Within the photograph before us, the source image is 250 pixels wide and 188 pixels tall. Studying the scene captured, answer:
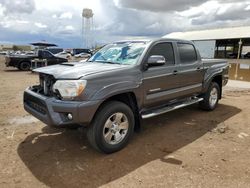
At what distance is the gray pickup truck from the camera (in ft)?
12.0

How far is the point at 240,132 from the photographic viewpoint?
5293 mm

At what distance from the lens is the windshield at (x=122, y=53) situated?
466 cm

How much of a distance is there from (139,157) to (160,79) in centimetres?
156

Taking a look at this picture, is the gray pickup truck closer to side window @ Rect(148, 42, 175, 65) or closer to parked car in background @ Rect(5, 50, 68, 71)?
side window @ Rect(148, 42, 175, 65)

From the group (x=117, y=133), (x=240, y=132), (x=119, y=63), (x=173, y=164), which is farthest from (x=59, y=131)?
(x=240, y=132)

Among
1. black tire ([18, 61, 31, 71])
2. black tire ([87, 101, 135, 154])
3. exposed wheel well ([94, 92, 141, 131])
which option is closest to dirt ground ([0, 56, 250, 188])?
black tire ([87, 101, 135, 154])

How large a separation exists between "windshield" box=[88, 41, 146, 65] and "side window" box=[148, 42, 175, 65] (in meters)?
0.26

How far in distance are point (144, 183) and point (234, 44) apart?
30056 millimetres

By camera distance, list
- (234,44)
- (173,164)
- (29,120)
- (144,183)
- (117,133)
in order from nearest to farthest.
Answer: (144,183), (173,164), (117,133), (29,120), (234,44)

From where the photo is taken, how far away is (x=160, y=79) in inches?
190

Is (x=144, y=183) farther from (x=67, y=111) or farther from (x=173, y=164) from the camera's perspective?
(x=67, y=111)

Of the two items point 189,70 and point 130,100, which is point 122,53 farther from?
point 189,70

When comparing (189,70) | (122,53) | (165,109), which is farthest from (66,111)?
(189,70)

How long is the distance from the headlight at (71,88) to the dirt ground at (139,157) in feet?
2.35
